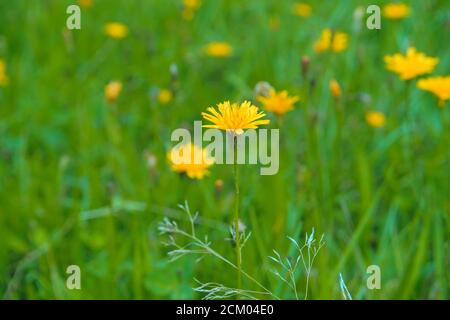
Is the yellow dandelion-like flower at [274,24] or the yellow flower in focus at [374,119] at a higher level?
the yellow dandelion-like flower at [274,24]

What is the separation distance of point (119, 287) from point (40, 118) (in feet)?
2.86

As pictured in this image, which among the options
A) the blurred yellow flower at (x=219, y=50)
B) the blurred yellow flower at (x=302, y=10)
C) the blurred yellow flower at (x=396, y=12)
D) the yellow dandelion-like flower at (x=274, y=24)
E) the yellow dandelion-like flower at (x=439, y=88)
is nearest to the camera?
the yellow dandelion-like flower at (x=439, y=88)

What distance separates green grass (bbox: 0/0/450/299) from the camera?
1463mm

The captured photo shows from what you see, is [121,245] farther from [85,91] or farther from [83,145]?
[85,91]

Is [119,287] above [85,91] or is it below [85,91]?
below

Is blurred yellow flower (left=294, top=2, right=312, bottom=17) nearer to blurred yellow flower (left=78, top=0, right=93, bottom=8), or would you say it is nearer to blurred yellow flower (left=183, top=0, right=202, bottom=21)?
blurred yellow flower (left=183, top=0, right=202, bottom=21)

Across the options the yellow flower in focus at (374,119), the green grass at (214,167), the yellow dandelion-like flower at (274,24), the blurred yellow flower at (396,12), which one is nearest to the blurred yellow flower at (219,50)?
the green grass at (214,167)

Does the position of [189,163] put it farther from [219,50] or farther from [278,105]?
[219,50]

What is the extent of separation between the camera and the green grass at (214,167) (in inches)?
57.6

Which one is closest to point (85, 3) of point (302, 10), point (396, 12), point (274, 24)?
point (274, 24)

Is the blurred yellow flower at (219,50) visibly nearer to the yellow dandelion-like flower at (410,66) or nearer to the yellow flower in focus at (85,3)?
the yellow flower in focus at (85,3)

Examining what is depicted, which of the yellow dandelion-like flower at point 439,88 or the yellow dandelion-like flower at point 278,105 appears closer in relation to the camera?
the yellow dandelion-like flower at point 278,105
